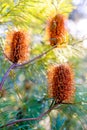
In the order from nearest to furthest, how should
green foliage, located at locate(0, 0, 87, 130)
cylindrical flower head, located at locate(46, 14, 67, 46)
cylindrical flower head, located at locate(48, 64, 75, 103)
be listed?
cylindrical flower head, located at locate(48, 64, 75, 103) → cylindrical flower head, located at locate(46, 14, 67, 46) → green foliage, located at locate(0, 0, 87, 130)

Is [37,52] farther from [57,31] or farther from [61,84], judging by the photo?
[61,84]

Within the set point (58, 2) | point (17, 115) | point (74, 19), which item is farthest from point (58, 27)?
point (74, 19)

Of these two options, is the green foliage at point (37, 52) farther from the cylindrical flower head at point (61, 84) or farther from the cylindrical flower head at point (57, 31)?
the cylindrical flower head at point (61, 84)

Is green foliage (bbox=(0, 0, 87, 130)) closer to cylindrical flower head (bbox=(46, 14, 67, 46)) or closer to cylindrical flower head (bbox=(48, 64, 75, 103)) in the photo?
cylindrical flower head (bbox=(46, 14, 67, 46))

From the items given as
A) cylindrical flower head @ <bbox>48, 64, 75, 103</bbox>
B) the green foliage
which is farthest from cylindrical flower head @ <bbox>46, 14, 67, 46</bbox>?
cylindrical flower head @ <bbox>48, 64, 75, 103</bbox>

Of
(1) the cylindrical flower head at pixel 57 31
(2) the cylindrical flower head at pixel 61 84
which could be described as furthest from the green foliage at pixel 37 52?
(2) the cylindrical flower head at pixel 61 84

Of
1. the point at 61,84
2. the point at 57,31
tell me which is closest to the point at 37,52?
the point at 57,31

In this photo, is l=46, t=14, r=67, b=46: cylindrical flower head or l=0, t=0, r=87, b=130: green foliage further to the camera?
l=0, t=0, r=87, b=130: green foliage
